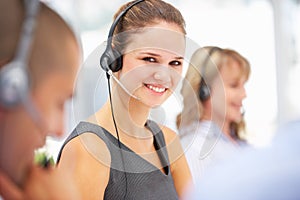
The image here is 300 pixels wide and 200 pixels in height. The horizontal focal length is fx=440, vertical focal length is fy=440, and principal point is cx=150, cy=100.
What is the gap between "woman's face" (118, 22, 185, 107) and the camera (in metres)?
0.82

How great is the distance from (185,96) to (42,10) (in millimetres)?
440

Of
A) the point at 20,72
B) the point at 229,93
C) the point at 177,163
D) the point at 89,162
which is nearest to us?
the point at 20,72

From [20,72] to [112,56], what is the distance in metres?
0.30

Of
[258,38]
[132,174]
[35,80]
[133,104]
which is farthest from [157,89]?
[258,38]

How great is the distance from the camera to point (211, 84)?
3.32 feet

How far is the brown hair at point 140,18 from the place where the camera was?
82 cm

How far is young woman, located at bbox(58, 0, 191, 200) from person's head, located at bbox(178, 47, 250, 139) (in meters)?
0.09

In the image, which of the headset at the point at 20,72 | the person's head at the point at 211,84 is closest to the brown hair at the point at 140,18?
the person's head at the point at 211,84

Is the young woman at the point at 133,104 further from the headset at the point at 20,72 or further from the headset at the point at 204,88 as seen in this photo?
the headset at the point at 20,72

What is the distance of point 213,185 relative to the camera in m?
0.76

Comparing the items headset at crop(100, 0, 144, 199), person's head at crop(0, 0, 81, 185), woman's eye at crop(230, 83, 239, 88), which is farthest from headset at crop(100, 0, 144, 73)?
woman's eye at crop(230, 83, 239, 88)

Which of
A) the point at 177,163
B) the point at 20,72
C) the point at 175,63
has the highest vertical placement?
the point at 20,72

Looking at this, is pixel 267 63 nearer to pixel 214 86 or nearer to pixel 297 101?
pixel 297 101

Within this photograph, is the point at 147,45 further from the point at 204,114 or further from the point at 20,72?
the point at 20,72
